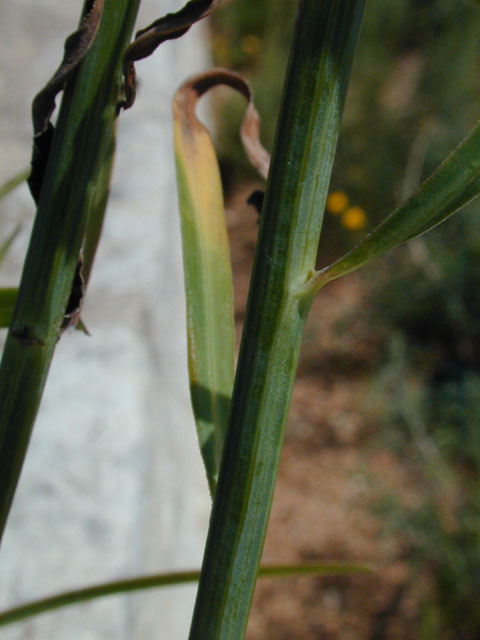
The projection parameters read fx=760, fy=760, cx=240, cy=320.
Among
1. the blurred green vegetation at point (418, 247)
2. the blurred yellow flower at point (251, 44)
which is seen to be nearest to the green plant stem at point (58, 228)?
the blurred green vegetation at point (418, 247)

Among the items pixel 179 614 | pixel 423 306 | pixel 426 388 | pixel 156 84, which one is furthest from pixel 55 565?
pixel 423 306

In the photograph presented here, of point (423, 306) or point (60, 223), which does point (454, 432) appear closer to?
point (423, 306)

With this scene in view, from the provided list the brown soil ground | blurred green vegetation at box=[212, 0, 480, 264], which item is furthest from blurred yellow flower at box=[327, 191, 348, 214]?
the brown soil ground

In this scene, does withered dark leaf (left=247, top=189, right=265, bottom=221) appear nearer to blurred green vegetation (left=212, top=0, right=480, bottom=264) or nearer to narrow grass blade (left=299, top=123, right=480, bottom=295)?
narrow grass blade (left=299, top=123, right=480, bottom=295)

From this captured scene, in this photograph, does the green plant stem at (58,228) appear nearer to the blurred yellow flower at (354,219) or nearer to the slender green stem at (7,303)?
the slender green stem at (7,303)

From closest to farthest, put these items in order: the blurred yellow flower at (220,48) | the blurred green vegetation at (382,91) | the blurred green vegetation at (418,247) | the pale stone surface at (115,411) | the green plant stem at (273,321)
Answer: the green plant stem at (273,321) < the pale stone surface at (115,411) < the blurred green vegetation at (418,247) < the blurred green vegetation at (382,91) < the blurred yellow flower at (220,48)

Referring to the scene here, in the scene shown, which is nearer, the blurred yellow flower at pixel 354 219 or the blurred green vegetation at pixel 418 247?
the blurred green vegetation at pixel 418 247
